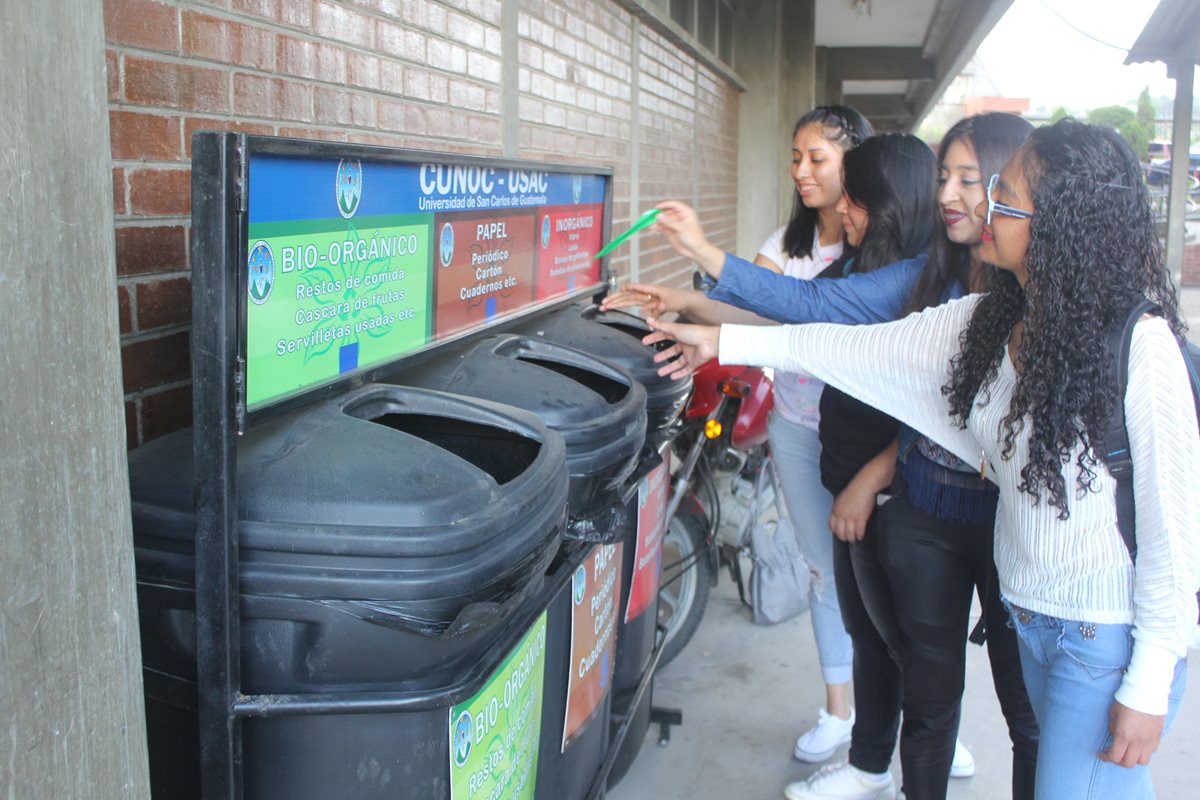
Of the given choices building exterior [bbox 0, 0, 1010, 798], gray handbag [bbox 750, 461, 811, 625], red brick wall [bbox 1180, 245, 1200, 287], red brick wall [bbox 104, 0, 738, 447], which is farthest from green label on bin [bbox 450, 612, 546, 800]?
red brick wall [bbox 1180, 245, 1200, 287]

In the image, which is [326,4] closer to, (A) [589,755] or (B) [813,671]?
(A) [589,755]

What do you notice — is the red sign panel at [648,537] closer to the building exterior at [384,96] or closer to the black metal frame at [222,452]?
the building exterior at [384,96]

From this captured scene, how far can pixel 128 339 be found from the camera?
6.13 feet

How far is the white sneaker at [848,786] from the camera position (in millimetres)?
3150

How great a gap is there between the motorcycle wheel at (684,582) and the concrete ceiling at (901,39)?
24.2ft

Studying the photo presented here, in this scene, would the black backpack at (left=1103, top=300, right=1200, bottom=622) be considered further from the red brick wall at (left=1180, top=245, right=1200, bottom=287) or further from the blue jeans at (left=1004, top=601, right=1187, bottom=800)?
the red brick wall at (left=1180, top=245, right=1200, bottom=287)

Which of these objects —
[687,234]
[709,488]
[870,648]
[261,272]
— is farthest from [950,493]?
[709,488]

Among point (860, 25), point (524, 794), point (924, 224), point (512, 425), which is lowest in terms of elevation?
point (524, 794)

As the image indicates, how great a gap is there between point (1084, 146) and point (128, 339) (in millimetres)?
1652

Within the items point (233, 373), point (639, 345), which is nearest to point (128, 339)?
point (233, 373)

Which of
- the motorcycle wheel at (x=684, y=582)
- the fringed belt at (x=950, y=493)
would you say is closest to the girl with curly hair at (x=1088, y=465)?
the fringed belt at (x=950, y=493)

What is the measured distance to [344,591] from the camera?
56.9 inches

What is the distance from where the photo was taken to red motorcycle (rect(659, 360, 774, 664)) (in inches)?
161

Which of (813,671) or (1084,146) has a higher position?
(1084,146)
